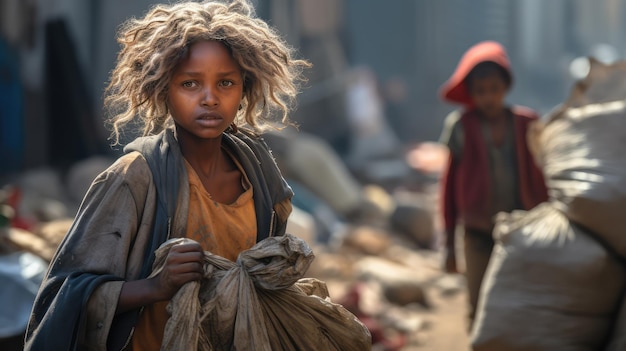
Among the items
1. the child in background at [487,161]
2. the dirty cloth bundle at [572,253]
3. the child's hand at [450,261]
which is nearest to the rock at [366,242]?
the child's hand at [450,261]

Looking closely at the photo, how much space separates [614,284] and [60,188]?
21.1ft

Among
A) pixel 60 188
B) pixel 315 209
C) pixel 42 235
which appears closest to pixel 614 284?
pixel 42 235

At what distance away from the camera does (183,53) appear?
2.19 meters

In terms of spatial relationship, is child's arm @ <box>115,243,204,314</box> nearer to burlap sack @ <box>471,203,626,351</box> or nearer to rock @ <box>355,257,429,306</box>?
burlap sack @ <box>471,203,626,351</box>

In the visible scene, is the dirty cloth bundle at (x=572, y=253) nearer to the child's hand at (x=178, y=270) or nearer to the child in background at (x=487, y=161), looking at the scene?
the child in background at (x=487, y=161)

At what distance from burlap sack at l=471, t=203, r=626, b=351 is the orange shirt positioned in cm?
203

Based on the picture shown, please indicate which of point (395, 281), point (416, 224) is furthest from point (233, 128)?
point (416, 224)

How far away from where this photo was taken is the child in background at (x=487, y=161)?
16.5ft

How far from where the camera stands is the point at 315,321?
2.18 meters

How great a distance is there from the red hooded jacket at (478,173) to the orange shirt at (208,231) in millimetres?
2879

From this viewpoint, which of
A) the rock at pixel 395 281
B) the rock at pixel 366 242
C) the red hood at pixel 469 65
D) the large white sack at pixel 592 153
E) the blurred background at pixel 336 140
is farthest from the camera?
the rock at pixel 366 242

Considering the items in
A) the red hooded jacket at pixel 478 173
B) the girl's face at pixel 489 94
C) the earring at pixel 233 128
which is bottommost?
the red hooded jacket at pixel 478 173

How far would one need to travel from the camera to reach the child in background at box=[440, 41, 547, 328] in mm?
5020

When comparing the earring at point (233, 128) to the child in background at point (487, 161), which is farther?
the child in background at point (487, 161)
